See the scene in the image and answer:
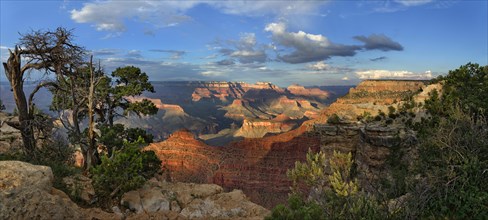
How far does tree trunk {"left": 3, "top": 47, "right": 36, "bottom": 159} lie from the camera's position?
49.2 ft

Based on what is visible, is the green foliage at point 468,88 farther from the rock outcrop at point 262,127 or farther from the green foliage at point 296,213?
the rock outcrop at point 262,127

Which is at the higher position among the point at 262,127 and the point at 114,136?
the point at 114,136

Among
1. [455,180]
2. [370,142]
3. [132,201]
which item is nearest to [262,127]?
[370,142]

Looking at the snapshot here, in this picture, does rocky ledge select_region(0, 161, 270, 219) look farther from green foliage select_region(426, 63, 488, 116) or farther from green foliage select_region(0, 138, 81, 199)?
green foliage select_region(426, 63, 488, 116)

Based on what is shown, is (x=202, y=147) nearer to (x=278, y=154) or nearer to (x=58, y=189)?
(x=278, y=154)

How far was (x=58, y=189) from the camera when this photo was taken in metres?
13.0

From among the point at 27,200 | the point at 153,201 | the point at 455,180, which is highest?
the point at 27,200

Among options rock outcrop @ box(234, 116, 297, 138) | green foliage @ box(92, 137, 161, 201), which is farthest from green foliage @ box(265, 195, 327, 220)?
rock outcrop @ box(234, 116, 297, 138)

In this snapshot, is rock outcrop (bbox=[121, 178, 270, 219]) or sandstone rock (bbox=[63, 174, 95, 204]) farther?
rock outcrop (bbox=[121, 178, 270, 219])

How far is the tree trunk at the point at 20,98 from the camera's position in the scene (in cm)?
1499

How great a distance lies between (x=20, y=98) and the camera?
1552cm

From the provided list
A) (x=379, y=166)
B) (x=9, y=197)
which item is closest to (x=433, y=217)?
(x=9, y=197)

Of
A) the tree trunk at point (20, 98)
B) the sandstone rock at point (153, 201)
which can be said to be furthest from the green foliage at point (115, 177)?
the tree trunk at point (20, 98)

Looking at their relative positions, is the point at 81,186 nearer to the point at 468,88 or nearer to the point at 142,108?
the point at 142,108
